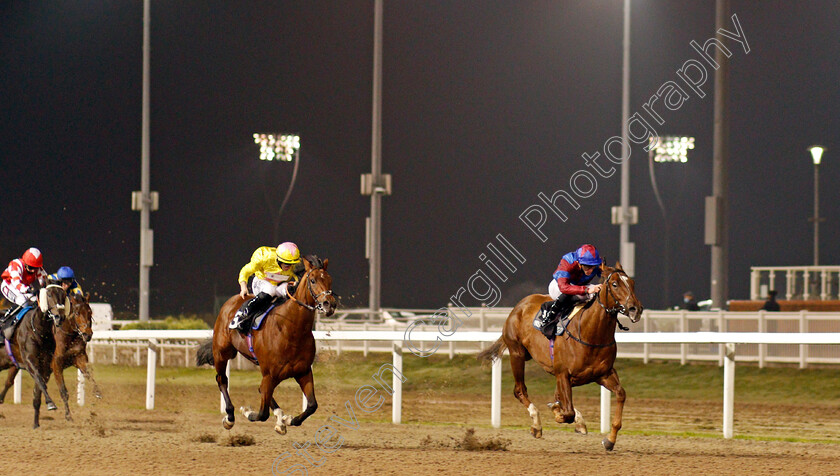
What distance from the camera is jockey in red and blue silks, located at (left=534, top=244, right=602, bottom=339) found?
7.96m

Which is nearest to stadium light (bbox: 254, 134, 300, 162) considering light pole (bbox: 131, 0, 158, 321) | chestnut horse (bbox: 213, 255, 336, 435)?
light pole (bbox: 131, 0, 158, 321)

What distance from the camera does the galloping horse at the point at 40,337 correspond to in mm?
10242

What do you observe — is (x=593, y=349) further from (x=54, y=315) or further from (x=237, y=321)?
(x=54, y=315)

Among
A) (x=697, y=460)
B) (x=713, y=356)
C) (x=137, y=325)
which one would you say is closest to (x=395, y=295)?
(x=137, y=325)

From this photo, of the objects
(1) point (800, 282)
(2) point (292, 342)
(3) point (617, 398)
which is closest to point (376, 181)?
(1) point (800, 282)

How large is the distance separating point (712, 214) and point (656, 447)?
20.0 ft

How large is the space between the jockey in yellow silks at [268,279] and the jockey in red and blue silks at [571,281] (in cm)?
196

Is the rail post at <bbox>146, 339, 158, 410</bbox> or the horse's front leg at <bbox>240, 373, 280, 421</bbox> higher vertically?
the horse's front leg at <bbox>240, 373, 280, 421</bbox>

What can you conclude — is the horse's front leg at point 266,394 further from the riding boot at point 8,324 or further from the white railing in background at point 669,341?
the riding boot at point 8,324

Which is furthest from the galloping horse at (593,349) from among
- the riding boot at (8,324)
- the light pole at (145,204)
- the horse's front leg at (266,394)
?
the light pole at (145,204)

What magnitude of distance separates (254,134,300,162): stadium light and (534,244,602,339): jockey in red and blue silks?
2217cm

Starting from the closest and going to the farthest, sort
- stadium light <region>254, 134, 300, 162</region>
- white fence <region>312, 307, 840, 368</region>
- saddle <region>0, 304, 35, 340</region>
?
saddle <region>0, 304, 35, 340</region>
white fence <region>312, 307, 840, 368</region>
stadium light <region>254, 134, 300, 162</region>

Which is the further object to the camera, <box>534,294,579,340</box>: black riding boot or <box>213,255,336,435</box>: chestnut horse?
<box>534,294,579,340</box>: black riding boot

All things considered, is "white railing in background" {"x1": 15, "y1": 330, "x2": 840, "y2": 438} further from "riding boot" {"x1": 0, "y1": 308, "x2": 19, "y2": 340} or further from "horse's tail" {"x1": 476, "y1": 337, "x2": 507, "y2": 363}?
"riding boot" {"x1": 0, "y1": 308, "x2": 19, "y2": 340}
